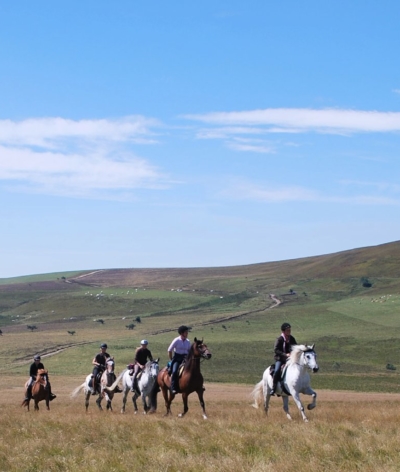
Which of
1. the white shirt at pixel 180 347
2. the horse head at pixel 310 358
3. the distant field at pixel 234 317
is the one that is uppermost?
the white shirt at pixel 180 347

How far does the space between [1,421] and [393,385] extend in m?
36.9

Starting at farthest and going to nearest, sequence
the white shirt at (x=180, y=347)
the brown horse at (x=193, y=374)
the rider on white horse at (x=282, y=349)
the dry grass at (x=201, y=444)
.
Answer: the white shirt at (x=180, y=347) < the brown horse at (x=193, y=374) < the rider on white horse at (x=282, y=349) < the dry grass at (x=201, y=444)

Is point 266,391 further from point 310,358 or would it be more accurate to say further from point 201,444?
point 201,444

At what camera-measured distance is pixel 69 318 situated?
396 ft

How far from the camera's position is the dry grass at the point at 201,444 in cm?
1231

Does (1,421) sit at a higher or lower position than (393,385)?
higher

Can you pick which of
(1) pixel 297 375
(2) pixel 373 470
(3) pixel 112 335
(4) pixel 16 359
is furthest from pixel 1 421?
(3) pixel 112 335

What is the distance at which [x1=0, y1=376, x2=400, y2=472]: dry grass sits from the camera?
12.3 m

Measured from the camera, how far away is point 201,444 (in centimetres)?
1408

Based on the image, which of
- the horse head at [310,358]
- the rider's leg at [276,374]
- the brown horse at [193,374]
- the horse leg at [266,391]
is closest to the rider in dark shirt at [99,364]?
the brown horse at [193,374]

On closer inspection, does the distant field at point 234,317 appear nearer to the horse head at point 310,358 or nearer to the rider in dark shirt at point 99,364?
the rider in dark shirt at point 99,364

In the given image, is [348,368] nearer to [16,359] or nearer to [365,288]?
[16,359]

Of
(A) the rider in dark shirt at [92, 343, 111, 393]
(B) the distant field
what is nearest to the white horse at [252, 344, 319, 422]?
(A) the rider in dark shirt at [92, 343, 111, 393]

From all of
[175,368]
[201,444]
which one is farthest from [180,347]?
[201,444]
